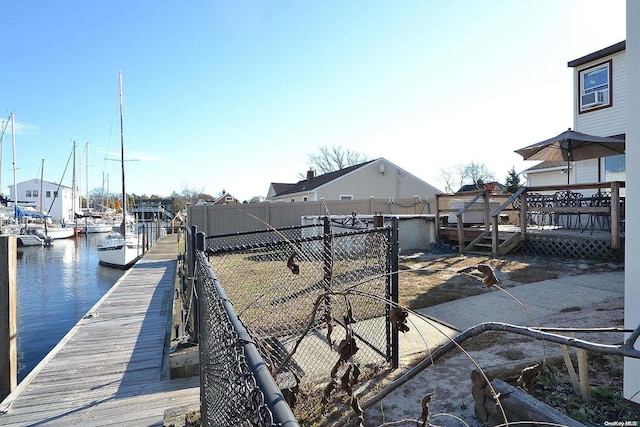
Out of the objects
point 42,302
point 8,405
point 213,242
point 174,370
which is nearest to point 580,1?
point 174,370

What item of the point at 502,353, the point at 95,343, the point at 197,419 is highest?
the point at 502,353

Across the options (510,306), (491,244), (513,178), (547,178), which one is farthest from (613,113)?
→ (513,178)

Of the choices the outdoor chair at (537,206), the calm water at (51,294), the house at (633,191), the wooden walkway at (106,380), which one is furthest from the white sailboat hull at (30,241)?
the house at (633,191)

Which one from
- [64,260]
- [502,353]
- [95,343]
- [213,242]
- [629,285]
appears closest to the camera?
[629,285]

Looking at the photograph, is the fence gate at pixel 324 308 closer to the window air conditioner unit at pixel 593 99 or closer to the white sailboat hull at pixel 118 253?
the window air conditioner unit at pixel 593 99

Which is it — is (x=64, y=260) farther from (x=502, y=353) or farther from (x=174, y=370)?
(x=502, y=353)

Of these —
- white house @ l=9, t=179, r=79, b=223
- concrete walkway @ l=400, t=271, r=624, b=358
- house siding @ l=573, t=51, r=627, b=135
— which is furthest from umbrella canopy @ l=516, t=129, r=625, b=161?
white house @ l=9, t=179, r=79, b=223

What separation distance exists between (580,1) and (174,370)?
6.00 meters

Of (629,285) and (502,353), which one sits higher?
(629,285)

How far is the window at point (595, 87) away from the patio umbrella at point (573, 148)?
3126mm

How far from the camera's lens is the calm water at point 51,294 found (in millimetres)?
9516

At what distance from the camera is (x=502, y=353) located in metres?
3.70

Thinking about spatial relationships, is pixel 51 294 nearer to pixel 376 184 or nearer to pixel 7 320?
pixel 7 320

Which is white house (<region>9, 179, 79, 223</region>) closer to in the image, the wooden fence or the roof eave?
the wooden fence
